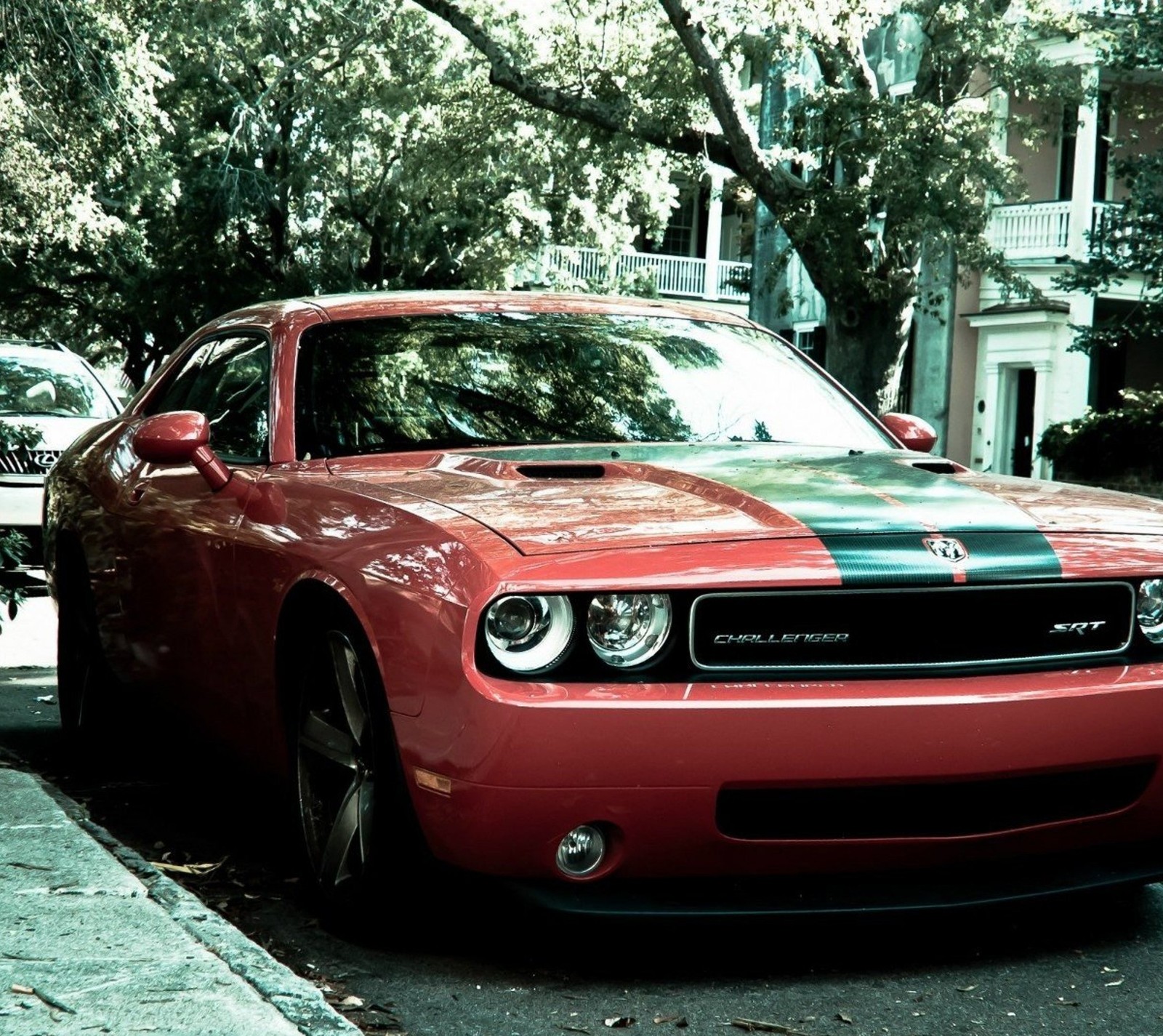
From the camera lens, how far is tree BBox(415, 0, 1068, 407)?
58.7 ft

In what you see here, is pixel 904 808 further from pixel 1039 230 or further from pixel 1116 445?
pixel 1039 230

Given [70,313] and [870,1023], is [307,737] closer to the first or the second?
[870,1023]

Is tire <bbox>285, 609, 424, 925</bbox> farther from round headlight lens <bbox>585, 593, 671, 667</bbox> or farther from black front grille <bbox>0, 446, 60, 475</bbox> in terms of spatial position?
black front grille <bbox>0, 446, 60, 475</bbox>

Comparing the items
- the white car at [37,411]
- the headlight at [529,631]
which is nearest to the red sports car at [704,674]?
the headlight at [529,631]

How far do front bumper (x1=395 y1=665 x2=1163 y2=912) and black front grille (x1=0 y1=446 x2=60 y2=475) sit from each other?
876 centimetres

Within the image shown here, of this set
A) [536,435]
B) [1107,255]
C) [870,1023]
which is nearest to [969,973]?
[870,1023]

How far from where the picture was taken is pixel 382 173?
31625mm

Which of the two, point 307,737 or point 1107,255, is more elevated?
point 1107,255

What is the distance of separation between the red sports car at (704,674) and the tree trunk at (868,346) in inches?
575

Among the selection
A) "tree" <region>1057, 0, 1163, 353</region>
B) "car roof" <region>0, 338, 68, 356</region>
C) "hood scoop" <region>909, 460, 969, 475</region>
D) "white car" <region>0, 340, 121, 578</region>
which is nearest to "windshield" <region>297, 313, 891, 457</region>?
"hood scoop" <region>909, 460, 969, 475</region>

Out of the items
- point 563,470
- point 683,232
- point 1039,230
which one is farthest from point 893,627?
point 683,232

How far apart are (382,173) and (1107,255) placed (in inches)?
526

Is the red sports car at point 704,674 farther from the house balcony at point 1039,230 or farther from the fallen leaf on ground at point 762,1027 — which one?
the house balcony at point 1039,230

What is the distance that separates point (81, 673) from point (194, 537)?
5.23 ft
